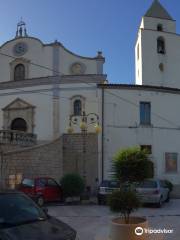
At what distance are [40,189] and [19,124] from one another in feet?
51.9

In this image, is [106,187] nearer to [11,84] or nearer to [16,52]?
[11,84]

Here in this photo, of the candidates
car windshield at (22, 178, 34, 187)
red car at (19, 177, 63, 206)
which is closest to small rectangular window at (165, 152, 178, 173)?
red car at (19, 177, 63, 206)

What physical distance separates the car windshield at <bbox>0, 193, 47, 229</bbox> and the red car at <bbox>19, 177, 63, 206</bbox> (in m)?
13.4

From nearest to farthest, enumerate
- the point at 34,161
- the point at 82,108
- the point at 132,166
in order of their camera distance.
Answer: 1. the point at 132,166
2. the point at 34,161
3. the point at 82,108

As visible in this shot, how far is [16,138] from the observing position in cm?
2880

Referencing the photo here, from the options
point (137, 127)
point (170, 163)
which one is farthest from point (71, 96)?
point (170, 163)

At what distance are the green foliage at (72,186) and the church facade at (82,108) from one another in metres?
5.09

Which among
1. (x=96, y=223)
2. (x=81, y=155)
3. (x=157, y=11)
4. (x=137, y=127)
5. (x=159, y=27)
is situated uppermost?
(x=157, y=11)

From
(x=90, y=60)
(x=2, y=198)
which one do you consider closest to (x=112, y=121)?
(x=90, y=60)

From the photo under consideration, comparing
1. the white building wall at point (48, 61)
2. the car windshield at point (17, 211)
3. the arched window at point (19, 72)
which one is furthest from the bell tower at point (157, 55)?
the car windshield at point (17, 211)

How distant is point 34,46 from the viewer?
3747 cm

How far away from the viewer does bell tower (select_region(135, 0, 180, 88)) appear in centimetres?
4294

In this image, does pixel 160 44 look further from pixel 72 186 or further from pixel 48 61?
pixel 72 186

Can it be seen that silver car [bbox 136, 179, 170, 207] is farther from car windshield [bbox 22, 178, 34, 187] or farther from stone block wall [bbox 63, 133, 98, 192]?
stone block wall [bbox 63, 133, 98, 192]
